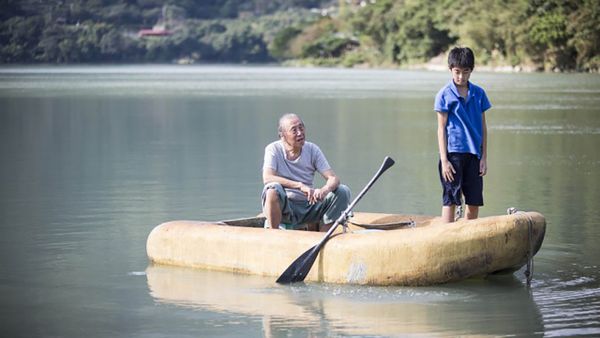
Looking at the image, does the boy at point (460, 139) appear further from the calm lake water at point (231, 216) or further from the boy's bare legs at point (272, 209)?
the boy's bare legs at point (272, 209)

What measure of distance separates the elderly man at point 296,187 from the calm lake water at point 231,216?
676 mm

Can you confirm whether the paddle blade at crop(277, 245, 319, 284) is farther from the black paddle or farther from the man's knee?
the man's knee

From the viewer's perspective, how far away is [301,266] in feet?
30.7

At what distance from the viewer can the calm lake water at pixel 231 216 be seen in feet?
27.6

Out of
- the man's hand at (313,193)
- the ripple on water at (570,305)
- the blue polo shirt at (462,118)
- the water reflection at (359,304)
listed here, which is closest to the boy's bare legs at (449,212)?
the blue polo shirt at (462,118)

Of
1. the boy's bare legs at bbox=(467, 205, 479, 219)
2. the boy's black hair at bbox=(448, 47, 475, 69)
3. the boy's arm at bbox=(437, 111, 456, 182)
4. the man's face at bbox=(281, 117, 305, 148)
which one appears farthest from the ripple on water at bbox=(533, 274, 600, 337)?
the man's face at bbox=(281, 117, 305, 148)

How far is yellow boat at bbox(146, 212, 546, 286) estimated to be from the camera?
9.04 metres

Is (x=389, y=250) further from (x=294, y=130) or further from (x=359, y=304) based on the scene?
(x=294, y=130)

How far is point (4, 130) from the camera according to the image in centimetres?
2806

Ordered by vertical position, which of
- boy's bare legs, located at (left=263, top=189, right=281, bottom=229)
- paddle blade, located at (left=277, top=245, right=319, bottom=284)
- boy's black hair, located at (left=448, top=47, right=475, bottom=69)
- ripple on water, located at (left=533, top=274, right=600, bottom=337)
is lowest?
ripple on water, located at (left=533, top=274, right=600, bottom=337)

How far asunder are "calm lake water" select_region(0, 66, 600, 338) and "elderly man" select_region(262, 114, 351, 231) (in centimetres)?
68

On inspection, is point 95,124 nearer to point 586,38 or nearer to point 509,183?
point 509,183

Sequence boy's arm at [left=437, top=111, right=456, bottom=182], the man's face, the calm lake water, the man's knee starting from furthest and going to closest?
the man's face
the man's knee
boy's arm at [left=437, top=111, right=456, bottom=182]
the calm lake water

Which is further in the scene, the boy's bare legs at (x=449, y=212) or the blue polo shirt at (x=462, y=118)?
the boy's bare legs at (x=449, y=212)
